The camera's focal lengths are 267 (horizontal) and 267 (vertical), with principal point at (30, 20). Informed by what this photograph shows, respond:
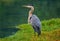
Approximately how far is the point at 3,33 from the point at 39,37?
5087 mm

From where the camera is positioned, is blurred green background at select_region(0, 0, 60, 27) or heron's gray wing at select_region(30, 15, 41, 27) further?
blurred green background at select_region(0, 0, 60, 27)

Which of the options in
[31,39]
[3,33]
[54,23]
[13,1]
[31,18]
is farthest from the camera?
[13,1]

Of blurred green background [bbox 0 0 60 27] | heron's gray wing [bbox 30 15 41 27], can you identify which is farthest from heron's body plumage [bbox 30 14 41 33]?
blurred green background [bbox 0 0 60 27]

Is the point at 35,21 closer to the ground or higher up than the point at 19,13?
higher up

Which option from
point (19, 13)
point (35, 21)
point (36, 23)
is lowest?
point (19, 13)

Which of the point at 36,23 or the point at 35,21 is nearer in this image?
the point at 36,23

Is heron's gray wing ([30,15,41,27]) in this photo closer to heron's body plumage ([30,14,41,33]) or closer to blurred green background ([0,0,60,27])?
heron's body plumage ([30,14,41,33])

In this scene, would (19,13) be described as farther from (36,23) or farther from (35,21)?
(36,23)

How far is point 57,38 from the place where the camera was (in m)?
15.5

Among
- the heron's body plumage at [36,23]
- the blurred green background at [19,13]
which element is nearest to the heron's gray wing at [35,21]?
the heron's body plumage at [36,23]

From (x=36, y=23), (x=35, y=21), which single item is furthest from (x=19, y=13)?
(x=36, y=23)

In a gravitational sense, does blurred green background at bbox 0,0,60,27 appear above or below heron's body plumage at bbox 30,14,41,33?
below

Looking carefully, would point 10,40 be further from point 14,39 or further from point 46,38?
point 46,38

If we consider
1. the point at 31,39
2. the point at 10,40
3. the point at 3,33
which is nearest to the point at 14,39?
the point at 10,40
